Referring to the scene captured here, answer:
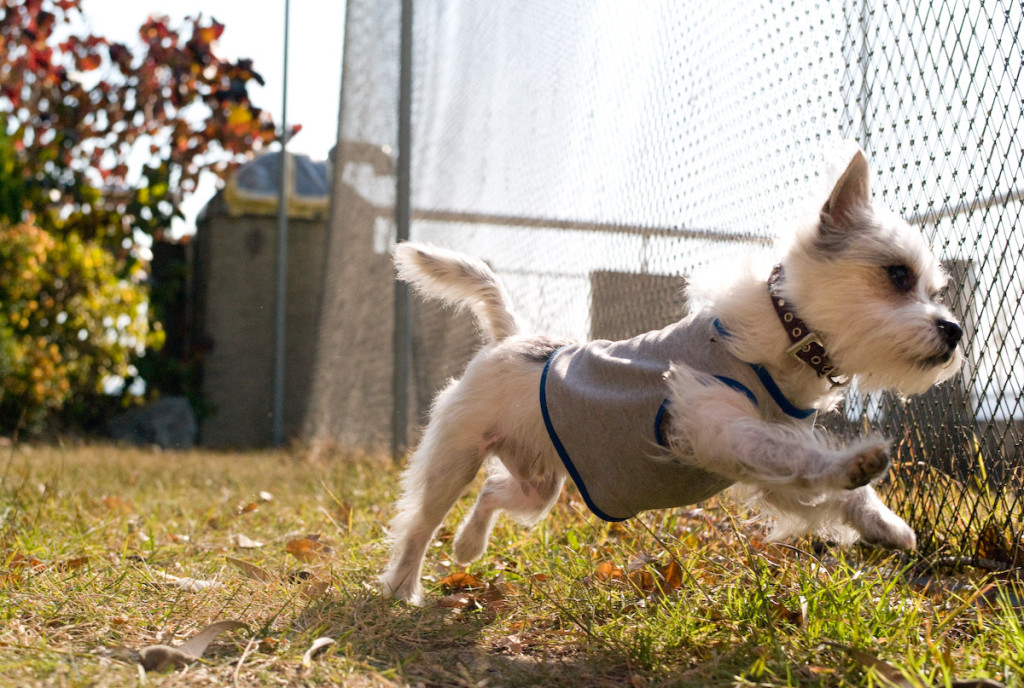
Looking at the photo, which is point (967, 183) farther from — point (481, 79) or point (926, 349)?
point (481, 79)

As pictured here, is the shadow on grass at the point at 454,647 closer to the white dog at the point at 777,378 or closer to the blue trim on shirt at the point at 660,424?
the white dog at the point at 777,378

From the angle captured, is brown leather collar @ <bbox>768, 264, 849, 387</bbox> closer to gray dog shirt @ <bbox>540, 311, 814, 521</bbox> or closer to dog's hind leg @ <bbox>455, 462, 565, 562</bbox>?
gray dog shirt @ <bbox>540, 311, 814, 521</bbox>

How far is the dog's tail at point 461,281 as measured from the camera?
9.84 ft

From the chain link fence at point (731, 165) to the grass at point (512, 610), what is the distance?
44cm

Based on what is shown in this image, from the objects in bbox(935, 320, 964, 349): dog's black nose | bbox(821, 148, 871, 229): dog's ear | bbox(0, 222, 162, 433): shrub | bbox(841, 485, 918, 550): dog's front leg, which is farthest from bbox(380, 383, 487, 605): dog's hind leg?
bbox(0, 222, 162, 433): shrub

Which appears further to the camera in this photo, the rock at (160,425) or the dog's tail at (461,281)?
the rock at (160,425)

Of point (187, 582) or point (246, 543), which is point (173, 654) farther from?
point (246, 543)

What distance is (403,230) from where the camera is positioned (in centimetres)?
574

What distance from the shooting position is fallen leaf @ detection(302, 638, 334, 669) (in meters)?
1.89

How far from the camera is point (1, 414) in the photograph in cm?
849

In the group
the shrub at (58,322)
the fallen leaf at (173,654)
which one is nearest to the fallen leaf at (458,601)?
the fallen leaf at (173,654)

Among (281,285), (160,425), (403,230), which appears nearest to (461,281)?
(403,230)

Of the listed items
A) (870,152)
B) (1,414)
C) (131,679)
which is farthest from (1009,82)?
(1,414)

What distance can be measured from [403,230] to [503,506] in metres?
3.13
